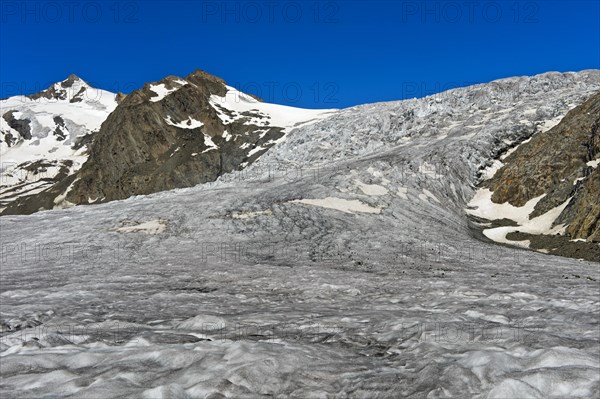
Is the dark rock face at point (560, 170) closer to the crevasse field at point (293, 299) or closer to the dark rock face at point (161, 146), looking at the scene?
the crevasse field at point (293, 299)

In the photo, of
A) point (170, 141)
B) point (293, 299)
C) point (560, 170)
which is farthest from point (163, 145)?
point (293, 299)

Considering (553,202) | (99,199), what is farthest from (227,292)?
(99,199)

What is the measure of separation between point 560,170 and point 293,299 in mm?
35813

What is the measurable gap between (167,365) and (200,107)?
12156 cm

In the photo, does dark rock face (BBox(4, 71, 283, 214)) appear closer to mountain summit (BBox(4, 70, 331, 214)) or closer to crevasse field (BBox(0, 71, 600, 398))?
mountain summit (BBox(4, 70, 331, 214))

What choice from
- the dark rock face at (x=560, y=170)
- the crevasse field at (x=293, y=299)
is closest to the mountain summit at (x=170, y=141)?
the dark rock face at (x=560, y=170)

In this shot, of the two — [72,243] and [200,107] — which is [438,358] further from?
[200,107]

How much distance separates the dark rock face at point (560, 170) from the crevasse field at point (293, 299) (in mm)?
4710

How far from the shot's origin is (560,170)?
4281cm

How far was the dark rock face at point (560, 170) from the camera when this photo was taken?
36094 mm

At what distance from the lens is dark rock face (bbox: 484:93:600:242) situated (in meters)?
36.1

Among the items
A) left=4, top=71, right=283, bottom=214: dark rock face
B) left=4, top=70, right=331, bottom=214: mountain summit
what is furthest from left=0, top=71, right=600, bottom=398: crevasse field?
left=4, top=70, right=331, bottom=214: mountain summit

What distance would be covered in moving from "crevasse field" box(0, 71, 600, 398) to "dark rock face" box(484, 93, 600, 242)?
185 inches

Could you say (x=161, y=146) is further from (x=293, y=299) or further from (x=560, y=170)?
(x=293, y=299)
